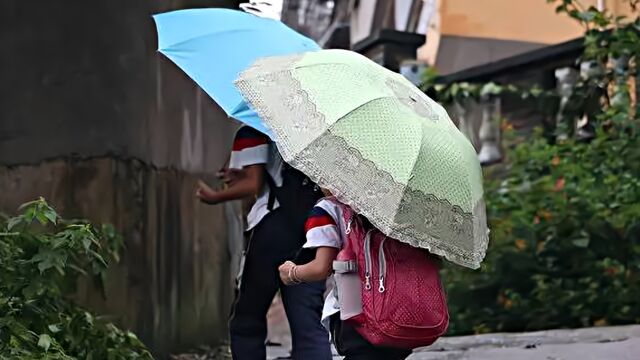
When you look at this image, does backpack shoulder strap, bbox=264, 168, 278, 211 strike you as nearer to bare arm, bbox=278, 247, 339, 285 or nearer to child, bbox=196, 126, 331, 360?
child, bbox=196, 126, 331, 360

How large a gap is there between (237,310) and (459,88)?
614cm

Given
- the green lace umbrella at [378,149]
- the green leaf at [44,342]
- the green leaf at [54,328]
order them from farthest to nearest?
the green leaf at [54,328]
the green leaf at [44,342]
the green lace umbrella at [378,149]

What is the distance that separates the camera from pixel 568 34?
1388cm

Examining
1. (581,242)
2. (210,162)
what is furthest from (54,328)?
(581,242)

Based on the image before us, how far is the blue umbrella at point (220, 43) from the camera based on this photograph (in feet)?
14.5

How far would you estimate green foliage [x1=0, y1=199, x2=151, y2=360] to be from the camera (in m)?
3.73

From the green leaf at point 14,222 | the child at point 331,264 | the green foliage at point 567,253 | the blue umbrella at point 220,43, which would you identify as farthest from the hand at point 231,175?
the green foliage at point 567,253

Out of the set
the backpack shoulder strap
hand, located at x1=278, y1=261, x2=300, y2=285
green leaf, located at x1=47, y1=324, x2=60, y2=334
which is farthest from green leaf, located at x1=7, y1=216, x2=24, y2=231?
hand, located at x1=278, y1=261, x2=300, y2=285

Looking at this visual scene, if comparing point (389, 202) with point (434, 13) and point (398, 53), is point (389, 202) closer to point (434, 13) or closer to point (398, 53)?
point (398, 53)

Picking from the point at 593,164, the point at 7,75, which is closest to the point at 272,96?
the point at 7,75

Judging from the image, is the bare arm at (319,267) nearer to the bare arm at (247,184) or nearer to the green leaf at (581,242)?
the bare arm at (247,184)

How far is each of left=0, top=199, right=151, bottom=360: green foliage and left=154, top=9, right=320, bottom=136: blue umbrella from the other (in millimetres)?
774

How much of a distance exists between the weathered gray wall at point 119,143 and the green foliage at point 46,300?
1.76ft

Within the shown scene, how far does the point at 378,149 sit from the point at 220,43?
5.31 feet
